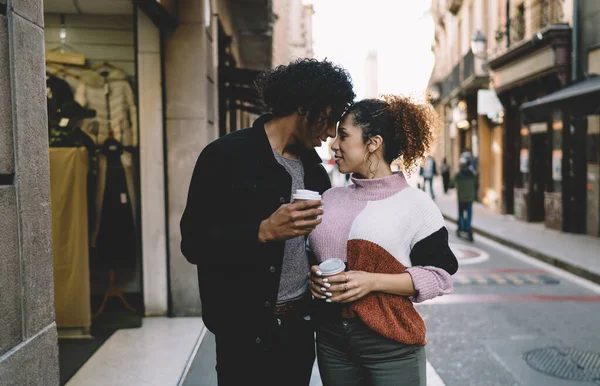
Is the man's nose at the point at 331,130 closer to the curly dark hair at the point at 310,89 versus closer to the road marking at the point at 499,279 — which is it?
the curly dark hair at the point at 310,89

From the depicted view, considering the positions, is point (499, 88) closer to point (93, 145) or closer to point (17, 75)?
point (93, 145)

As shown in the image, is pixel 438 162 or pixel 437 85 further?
pixel 438 162

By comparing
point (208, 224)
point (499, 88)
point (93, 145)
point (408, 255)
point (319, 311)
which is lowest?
point (319, 311)

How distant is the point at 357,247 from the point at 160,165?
157 inches

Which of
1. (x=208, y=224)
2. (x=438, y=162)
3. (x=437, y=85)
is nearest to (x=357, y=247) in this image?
(x=208, y=224)

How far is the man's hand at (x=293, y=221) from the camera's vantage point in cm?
186

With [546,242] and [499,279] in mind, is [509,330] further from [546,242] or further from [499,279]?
[546,242]

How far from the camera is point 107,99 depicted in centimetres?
598

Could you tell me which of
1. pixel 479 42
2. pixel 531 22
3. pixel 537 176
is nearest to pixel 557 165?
pixel 537 176

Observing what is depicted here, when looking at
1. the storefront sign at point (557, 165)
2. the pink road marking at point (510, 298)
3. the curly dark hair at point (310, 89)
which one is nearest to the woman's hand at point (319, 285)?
the curly dark hair at point (310, 89)

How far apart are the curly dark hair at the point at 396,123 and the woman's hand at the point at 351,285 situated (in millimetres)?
517

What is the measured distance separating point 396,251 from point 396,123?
1.71 ft

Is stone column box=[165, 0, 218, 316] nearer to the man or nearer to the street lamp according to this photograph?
the man

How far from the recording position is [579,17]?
42.4 ft
